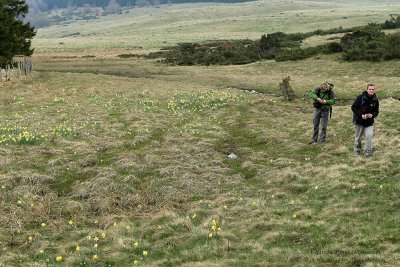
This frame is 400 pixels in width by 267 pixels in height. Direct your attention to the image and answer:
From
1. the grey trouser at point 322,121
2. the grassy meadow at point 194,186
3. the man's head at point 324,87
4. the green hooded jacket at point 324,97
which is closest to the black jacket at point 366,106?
the grassy meadow at point 194,186

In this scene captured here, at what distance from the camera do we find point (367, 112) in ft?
56.7

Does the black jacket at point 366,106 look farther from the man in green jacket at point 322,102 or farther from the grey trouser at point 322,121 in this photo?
the grey trouser at point 322,121

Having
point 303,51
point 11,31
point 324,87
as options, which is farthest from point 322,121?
point 11,31

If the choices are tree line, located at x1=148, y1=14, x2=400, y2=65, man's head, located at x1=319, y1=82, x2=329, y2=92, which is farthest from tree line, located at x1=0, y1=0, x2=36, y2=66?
man's head, located at x1=319, y1=82, x2=329, y2=92

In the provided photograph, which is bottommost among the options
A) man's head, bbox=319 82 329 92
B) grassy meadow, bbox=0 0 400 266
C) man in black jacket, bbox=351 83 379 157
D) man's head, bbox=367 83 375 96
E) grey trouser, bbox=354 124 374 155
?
grassy meadow, bbox=0 0 400 266

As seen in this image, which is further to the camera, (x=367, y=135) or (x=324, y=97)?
(x=324, y=97)

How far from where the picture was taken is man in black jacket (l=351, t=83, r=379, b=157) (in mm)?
17172

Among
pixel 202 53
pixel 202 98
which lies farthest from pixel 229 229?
pixel 202 53

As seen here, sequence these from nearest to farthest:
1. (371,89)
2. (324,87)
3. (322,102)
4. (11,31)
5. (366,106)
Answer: (371,89), (366,106), (322,102), (324,87), (11,31)

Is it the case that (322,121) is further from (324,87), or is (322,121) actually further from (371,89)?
(371,89)

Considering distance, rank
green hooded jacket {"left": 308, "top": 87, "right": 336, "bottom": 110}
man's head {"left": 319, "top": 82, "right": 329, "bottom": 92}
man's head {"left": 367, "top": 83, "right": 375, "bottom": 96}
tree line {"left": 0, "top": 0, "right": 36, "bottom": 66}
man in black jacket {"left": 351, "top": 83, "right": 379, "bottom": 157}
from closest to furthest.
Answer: man's head {"left": 367, "top": 83, "right": 375, "bottom": 96} < man in black jacket {"left": 351, "top": 83, "right": 379, "bottom": 157} < man's head {"left": 319, "top": 82, "right": 329, "bottom": 92} < green hooded jacket {"left": 308, "top": 87, "right": 336, "bottom": 110} < tree line {"left": 0, "top": 0, "right": 36, "bottom": 66}

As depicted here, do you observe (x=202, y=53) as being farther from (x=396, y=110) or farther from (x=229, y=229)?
(x=229, y=229)

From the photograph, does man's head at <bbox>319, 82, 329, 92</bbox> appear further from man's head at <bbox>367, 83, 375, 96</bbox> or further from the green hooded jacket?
man's head at <bbox>367, 83, 375, 96</bbox>

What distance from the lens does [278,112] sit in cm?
2917
